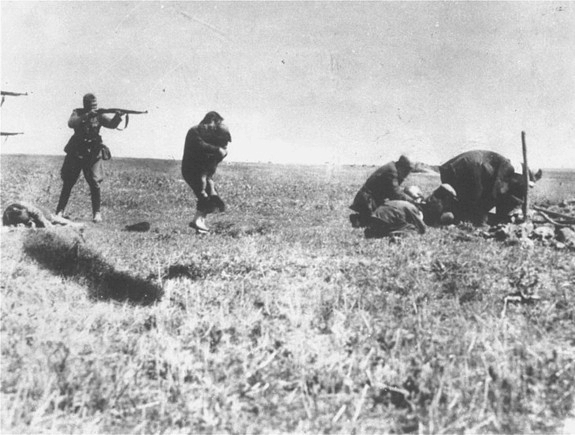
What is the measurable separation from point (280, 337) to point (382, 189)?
553 centimetres

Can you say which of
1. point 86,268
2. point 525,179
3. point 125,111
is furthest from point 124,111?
Result: point 525,179

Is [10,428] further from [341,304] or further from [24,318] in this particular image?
[341,304]

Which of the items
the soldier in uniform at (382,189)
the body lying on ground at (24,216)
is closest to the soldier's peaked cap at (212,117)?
the body lying on ground at (24,216)

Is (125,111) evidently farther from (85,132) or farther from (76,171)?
(76,171)

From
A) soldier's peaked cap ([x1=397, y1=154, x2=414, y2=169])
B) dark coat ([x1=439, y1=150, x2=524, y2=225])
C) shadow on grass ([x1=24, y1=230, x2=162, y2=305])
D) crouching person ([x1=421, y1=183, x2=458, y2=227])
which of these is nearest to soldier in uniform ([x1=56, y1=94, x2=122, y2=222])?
shadow on grass ([x1=24, y1=230, x2=162, y2=305])

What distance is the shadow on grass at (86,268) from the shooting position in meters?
5.01

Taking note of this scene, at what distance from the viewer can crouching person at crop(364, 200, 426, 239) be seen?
8031mm

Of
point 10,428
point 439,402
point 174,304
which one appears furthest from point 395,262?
point 10,428

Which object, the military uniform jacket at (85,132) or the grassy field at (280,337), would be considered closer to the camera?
the grassy field at (280,337)

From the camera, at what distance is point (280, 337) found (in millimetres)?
3957

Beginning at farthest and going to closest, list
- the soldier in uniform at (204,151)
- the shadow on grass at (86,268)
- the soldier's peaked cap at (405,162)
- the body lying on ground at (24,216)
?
the soldier's peaked cap at (405,162), the soldier in uniform at (204,151), the body lying on ground at (24,216), the shadow on grass at (86,268)

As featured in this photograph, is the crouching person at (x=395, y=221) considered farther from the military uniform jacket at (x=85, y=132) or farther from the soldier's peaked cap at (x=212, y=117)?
the military uniform jacket at (x=85, y=132)

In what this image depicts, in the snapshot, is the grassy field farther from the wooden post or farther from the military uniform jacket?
the wooden post

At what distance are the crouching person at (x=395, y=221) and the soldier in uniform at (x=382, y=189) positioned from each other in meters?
0.68
